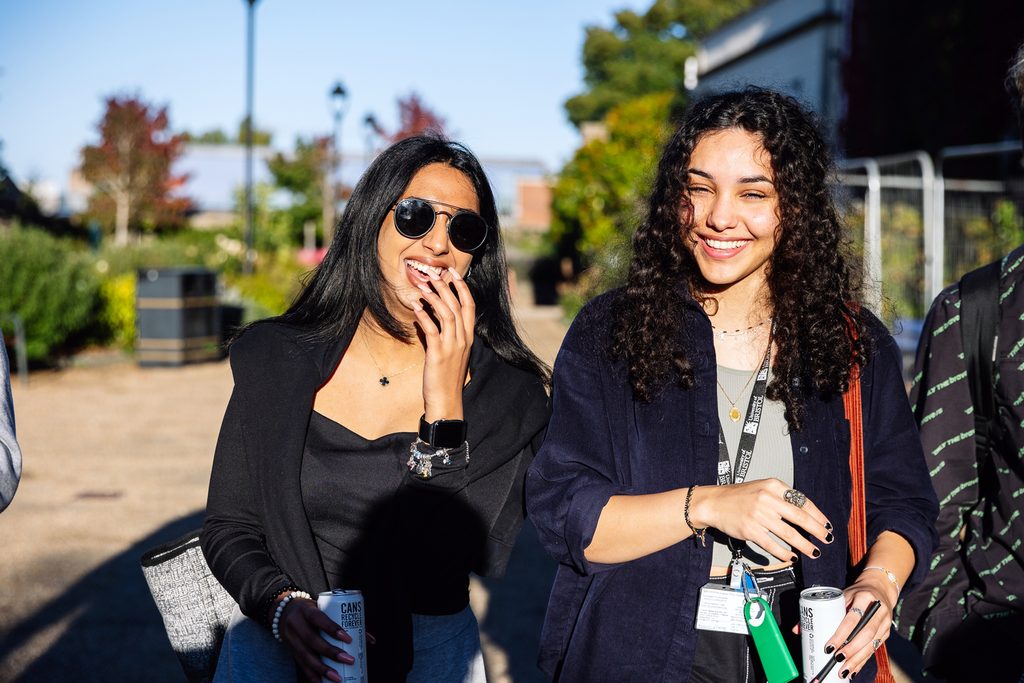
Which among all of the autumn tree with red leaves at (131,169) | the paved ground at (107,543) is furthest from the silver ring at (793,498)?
the autumn tree with red leaves at (131,169)

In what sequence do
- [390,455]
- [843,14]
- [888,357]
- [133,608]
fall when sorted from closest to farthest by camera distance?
[888,357], [390,455], [133,608], [843,14]

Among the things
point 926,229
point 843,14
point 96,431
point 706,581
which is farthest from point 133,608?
point 843,14

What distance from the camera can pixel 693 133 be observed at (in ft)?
7.36

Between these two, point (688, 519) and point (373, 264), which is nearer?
point (688, 519)

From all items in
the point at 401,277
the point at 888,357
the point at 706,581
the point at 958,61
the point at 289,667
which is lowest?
the point at 289,667

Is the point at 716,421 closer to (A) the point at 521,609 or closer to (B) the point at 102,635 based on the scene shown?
(A) the point at 521,609

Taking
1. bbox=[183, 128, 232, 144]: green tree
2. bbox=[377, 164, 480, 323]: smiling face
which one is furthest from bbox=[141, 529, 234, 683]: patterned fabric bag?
bbox=[183, 128, 232, 144]: green tree

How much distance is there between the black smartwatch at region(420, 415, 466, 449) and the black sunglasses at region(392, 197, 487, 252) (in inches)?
18.6

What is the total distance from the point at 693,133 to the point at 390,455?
41.5 inches

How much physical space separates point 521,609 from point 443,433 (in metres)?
3.49

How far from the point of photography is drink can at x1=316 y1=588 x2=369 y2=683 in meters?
1.95

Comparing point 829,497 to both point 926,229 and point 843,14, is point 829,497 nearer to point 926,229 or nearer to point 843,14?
point 926,229

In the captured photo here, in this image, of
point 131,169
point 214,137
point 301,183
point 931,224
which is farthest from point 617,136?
point 214,137

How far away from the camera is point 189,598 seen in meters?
2.48
